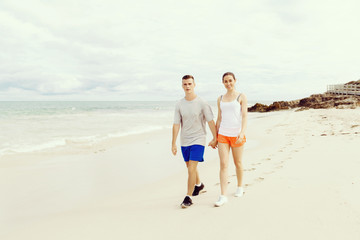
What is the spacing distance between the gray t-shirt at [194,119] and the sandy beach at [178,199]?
1.04m

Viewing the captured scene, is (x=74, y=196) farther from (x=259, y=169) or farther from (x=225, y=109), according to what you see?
(x=259, y=169)

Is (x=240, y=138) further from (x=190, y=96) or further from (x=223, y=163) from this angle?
(x=190, y=96)

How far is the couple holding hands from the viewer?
13.1 ft

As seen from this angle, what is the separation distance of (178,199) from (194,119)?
150cm

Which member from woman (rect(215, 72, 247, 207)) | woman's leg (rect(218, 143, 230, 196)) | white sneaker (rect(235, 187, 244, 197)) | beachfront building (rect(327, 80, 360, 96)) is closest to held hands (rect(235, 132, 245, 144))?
woman (rect(215, 72, 247, 207))

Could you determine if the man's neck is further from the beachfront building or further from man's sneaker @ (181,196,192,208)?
the beachfront building

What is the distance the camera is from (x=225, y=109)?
4020 millimetres

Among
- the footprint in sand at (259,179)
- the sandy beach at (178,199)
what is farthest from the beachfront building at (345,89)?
the footprint in sand at (259,179)

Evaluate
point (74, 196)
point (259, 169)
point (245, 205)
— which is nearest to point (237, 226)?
point (245, 205)

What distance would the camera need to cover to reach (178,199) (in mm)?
4547

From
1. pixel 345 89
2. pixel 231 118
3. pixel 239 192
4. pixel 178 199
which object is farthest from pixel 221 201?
pixel 345 89

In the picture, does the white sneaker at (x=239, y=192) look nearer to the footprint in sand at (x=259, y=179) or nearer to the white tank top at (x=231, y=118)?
the footprint in sand at (x=259, y=179)

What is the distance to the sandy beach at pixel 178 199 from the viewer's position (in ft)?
10.5

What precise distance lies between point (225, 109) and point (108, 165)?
4.83 metres
